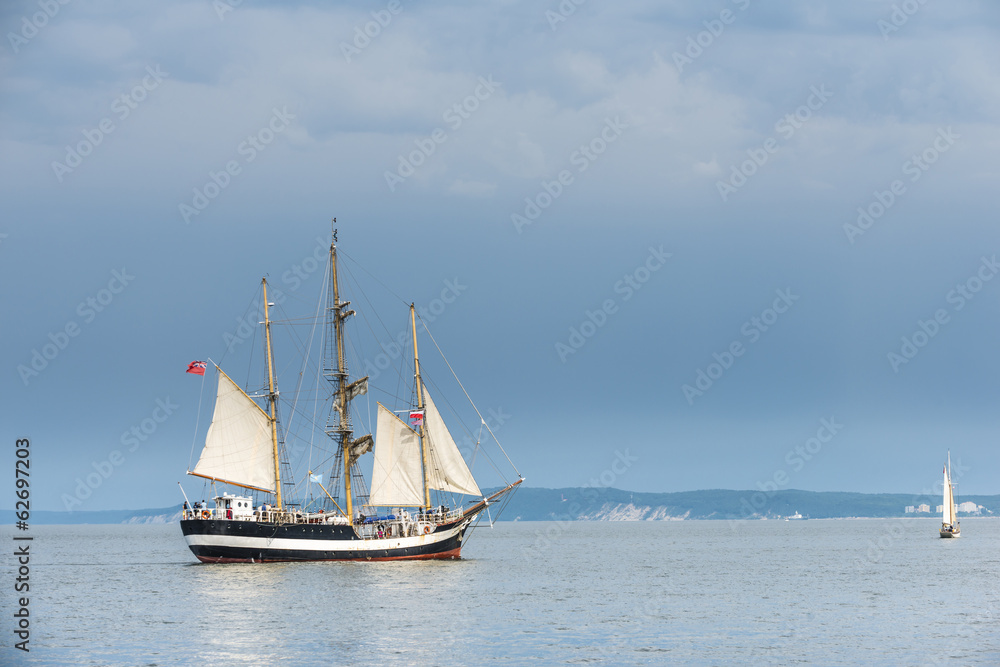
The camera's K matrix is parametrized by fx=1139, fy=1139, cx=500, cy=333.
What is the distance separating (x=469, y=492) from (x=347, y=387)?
15209 millimetres

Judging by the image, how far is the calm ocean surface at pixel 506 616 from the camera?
47469 millimetres

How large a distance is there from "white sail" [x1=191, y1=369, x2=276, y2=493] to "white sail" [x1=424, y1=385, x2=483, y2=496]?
1400 cm

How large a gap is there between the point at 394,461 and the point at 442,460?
157 inches

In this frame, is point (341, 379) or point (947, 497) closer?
point (341, 379)

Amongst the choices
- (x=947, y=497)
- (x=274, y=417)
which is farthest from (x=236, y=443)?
(x=947, y=497)

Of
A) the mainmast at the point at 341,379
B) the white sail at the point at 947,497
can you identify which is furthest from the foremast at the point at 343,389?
the white sail at the point at 947,497

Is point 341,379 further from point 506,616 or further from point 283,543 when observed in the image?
point 506,616

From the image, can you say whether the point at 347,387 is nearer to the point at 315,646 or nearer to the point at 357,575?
the point at 357,575

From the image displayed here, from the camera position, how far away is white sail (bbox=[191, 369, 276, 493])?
92938 mm

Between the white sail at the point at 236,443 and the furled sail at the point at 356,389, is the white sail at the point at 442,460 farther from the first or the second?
the white sail at the point at 236,443

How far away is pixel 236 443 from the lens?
94.1 meters

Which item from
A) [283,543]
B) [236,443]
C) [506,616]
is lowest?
[506,616]

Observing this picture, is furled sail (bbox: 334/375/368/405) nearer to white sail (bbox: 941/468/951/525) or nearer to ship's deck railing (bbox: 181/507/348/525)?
ship's deck railing (bbox: 181/507/348/525)

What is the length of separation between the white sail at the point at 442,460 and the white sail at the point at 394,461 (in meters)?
1.39
